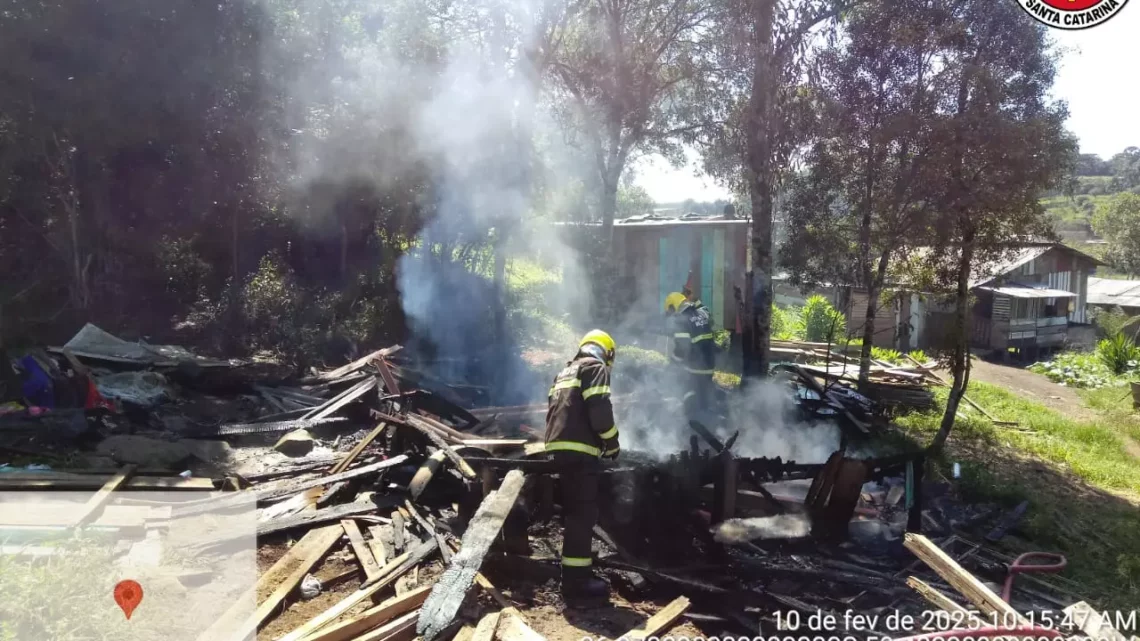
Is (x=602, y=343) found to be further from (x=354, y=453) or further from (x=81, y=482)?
(x=81, y=482)

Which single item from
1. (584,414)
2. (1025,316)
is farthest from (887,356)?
(584,414)

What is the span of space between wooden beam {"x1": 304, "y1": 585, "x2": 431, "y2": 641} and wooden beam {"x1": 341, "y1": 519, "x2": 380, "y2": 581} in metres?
0.58

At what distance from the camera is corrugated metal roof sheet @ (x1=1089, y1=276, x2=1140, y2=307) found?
26.2 metres

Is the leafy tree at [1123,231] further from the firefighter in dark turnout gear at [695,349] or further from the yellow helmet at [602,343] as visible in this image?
the yellow helmet at [602,343]

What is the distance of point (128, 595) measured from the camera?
4.11 meters

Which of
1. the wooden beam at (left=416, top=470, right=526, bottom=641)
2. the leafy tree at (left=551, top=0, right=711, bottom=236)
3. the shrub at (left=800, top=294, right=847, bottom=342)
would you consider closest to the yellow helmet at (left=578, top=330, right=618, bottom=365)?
the wooden beam at (left=416, top=470, right=526, bottom=641)

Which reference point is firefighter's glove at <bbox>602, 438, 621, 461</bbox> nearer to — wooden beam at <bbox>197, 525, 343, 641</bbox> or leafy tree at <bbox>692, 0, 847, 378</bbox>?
wooden beam at <bbox>197, 525, 343, 641</bbox>

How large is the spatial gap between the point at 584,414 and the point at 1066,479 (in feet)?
23.7

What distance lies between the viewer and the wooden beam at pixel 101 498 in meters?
5.35

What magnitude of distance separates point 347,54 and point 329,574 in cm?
1225

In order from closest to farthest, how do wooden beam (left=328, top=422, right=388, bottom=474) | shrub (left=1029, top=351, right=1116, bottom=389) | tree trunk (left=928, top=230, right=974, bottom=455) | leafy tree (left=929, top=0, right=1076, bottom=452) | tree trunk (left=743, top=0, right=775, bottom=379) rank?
wooden beam (left=328, top=422, right=388, bottom=474)
leafy tree (left=929, top=0, right=1076, bottom=452)
tree trunk (left=928, top=230, right=974, bottom=455)
tree trunk (left=743, top=0, right=775, bottom=379)
shrub (left=1029, top=351, right=1116, bottom=389)

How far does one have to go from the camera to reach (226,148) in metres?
13.8

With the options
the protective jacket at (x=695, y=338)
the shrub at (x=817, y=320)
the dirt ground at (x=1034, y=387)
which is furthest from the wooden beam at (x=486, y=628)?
the shrub at (x=817, y=320)

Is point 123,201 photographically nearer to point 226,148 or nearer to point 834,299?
point 226,148
